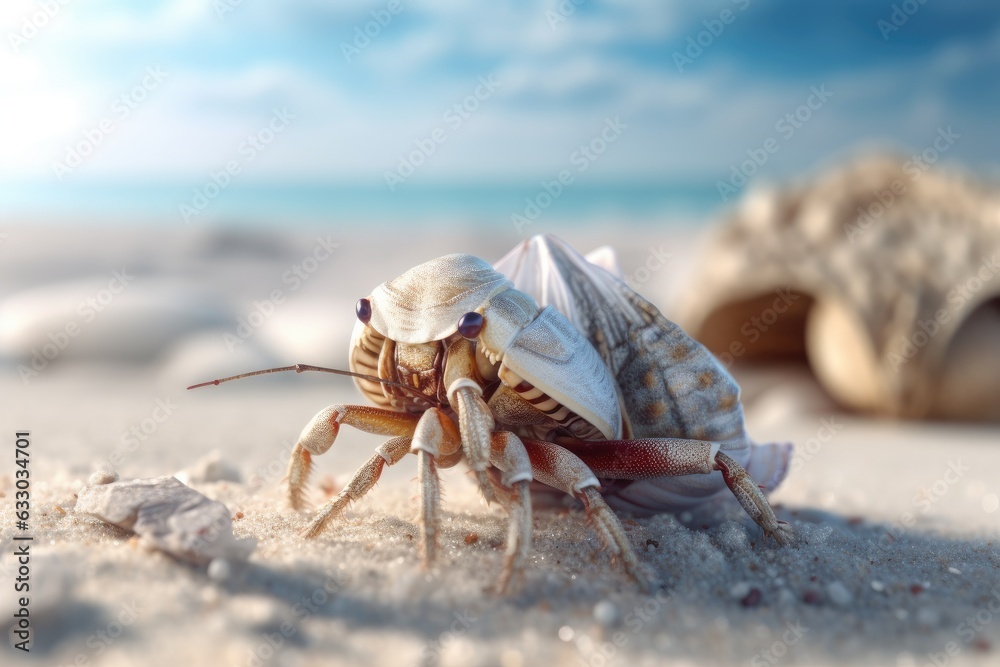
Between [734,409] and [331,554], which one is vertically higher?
[734,409]

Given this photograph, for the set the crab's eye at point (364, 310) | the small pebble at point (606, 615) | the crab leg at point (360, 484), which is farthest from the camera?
the crab's eye at point (364, 310)

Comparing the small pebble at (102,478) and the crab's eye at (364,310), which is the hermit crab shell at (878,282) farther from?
the small pebble at (102,478)

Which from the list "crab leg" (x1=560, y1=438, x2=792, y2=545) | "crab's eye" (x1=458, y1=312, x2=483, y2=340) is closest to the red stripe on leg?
"crab leg" (x1=560, y1=438, x2=792, y2=545)

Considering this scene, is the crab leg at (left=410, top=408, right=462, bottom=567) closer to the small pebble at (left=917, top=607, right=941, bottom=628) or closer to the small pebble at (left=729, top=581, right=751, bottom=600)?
the small pebble at (left=729, top=581, right=751, bottom=600)

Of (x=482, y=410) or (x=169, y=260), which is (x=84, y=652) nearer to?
(x=482, y=410)

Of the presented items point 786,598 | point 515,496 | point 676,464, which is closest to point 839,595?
point 786,598

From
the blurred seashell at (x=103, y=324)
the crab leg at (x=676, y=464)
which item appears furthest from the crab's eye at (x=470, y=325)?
the blurred seashell at (x=103, y=324)

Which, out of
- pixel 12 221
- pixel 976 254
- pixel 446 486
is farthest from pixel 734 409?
pixel 12 221

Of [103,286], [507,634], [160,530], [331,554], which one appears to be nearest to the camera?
[507,634]
